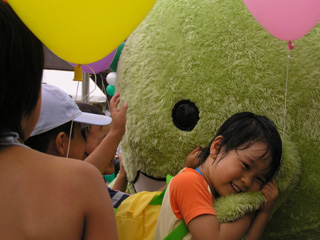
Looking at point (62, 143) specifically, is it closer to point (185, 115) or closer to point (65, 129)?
point (65, 129)

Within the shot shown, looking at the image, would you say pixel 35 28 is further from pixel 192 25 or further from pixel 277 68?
pixel 277 68

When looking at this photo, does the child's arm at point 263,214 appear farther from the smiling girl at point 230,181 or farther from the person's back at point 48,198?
the person's back at point 48,198

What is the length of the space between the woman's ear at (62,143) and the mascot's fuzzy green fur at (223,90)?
0.91ft

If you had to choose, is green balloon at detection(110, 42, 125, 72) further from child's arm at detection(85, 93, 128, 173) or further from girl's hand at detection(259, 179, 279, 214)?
girl's hand at detection(259, 179, 279, 214)

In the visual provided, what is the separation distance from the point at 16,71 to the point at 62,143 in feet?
2.12

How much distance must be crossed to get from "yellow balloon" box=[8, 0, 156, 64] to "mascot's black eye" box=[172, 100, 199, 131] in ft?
1.37

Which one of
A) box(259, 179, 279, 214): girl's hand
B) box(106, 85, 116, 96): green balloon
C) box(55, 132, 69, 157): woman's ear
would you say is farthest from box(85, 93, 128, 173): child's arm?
box(106, 85, 116, 96): green balloon

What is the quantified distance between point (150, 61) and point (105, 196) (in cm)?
81

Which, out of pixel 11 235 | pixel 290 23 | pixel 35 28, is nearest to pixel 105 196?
pixel 11 235

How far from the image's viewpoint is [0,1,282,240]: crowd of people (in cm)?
68

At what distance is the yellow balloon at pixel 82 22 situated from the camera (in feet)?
3.00

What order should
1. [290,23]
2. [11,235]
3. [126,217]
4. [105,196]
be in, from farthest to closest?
[126,217] → [290,23] → [105,196] → [11,235]

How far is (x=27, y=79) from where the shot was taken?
2.35ft

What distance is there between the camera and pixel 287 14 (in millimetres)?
1157
